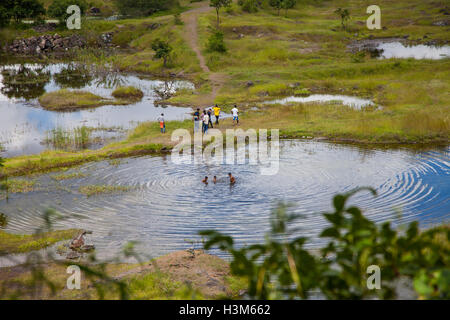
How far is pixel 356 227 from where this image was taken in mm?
2172

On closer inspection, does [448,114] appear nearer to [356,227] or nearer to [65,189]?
[65,189]

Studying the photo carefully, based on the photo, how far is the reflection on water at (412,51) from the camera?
2440 inches

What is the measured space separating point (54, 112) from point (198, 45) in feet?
108

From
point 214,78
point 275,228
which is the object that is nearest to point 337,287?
point 275,228

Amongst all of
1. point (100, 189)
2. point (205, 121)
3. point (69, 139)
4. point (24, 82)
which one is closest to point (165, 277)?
point (100, 189)

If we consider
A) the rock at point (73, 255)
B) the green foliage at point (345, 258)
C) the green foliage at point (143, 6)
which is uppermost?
the green foliage at point (143, 6)

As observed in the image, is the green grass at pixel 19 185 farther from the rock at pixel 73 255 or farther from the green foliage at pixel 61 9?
the green foliage at pixel 61 9

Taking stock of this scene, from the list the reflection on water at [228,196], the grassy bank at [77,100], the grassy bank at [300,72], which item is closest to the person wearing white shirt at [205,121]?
the grassy bank at [300,72]

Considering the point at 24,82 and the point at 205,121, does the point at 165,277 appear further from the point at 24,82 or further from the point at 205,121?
the point at 24,82

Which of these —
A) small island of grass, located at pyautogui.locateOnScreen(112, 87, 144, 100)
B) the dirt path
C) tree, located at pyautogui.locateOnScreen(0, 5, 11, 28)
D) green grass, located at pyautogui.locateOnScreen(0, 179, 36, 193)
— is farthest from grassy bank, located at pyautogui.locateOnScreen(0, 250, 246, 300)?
tree, located at pyautogui.locateOnScreen(0, 5, 11, 28)

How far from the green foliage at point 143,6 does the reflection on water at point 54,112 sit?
37.3 metres

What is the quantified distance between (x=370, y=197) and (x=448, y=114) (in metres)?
16.8

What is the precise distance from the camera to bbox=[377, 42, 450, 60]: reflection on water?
203 ft

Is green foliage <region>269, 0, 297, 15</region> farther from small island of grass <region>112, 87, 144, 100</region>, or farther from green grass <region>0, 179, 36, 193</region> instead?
green grass <region>0, 179, 36, 193</region>
